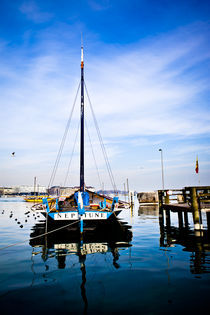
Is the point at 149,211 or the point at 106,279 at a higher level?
the point at 106,279

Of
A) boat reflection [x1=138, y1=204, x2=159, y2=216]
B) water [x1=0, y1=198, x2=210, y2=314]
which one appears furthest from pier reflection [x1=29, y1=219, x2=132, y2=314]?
boat reflection [x1=138, y1=204, x2=159, y2=216]

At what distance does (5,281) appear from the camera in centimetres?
635

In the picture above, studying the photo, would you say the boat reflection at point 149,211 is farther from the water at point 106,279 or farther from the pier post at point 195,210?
the water at point 106,279

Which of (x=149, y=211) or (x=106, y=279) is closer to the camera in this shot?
(x=106, y=279)

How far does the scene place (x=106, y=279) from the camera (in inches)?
247

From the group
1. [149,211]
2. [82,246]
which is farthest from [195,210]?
[149,211]

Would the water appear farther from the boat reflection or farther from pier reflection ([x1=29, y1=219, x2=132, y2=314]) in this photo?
the boat reflection

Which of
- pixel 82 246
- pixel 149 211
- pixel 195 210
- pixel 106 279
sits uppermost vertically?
pixel 195 210

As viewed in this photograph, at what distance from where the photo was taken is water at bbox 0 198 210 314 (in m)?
4.79

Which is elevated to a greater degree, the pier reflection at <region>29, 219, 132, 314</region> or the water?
the water

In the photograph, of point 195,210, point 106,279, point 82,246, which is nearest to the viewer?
point 106,279

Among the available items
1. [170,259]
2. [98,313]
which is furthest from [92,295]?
[170,259]

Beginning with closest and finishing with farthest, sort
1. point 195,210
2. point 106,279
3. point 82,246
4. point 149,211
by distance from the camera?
point 106,279 → point 82,246 → point 195,210 → point 149,211

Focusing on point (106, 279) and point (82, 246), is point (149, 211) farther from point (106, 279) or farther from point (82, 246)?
point (106, 279)
